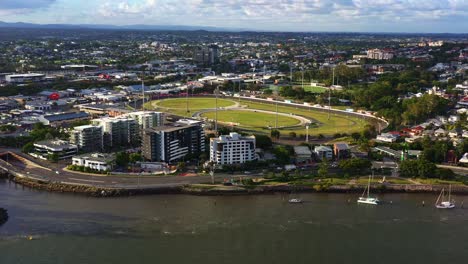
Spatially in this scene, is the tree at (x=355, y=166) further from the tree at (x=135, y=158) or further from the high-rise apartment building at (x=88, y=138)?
the high-rise apartment building at (x=88, y=138)

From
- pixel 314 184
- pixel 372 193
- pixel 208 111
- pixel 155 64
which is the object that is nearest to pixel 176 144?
pixel 314 184

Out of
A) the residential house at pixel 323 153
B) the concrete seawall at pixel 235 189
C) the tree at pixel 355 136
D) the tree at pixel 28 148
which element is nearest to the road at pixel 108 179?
the concrete seawall at pixel 235 189

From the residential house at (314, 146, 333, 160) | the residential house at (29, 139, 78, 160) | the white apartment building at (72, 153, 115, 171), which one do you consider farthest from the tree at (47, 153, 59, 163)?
the residential house at (314, 146, 333, 160)

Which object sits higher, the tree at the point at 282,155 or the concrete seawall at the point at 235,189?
the tree at the point at 282,155

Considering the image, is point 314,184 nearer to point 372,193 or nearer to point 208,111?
point 372,193

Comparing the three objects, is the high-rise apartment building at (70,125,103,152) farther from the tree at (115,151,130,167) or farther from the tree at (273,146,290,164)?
the tree at (273,146,290,164)

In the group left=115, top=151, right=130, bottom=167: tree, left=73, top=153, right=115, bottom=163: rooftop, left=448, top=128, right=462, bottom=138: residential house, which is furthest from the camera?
left=448, top=128, right=462, bottom=138: residential house
